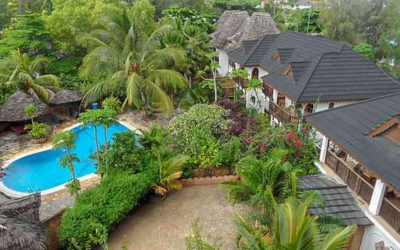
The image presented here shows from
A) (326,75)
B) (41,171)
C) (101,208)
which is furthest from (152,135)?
(326,75)

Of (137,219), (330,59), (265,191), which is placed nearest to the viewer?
(265,191)

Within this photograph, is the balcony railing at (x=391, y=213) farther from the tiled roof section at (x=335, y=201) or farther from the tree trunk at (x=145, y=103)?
the tree trunk at (x=145, y=103)

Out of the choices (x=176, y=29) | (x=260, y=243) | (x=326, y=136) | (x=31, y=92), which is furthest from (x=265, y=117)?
(x=31, y=92)

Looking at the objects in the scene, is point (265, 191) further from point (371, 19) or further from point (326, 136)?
point (371, 19)

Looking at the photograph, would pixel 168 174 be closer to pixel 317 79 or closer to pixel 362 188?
pixel 362 188

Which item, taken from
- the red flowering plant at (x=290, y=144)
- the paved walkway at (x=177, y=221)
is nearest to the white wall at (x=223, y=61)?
the red flowering plant at (x=290, y=144)

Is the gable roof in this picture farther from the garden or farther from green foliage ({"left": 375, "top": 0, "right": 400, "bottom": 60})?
green foliage ({"left": 375, "top": 0, "right": 400, "bottom": 60})
